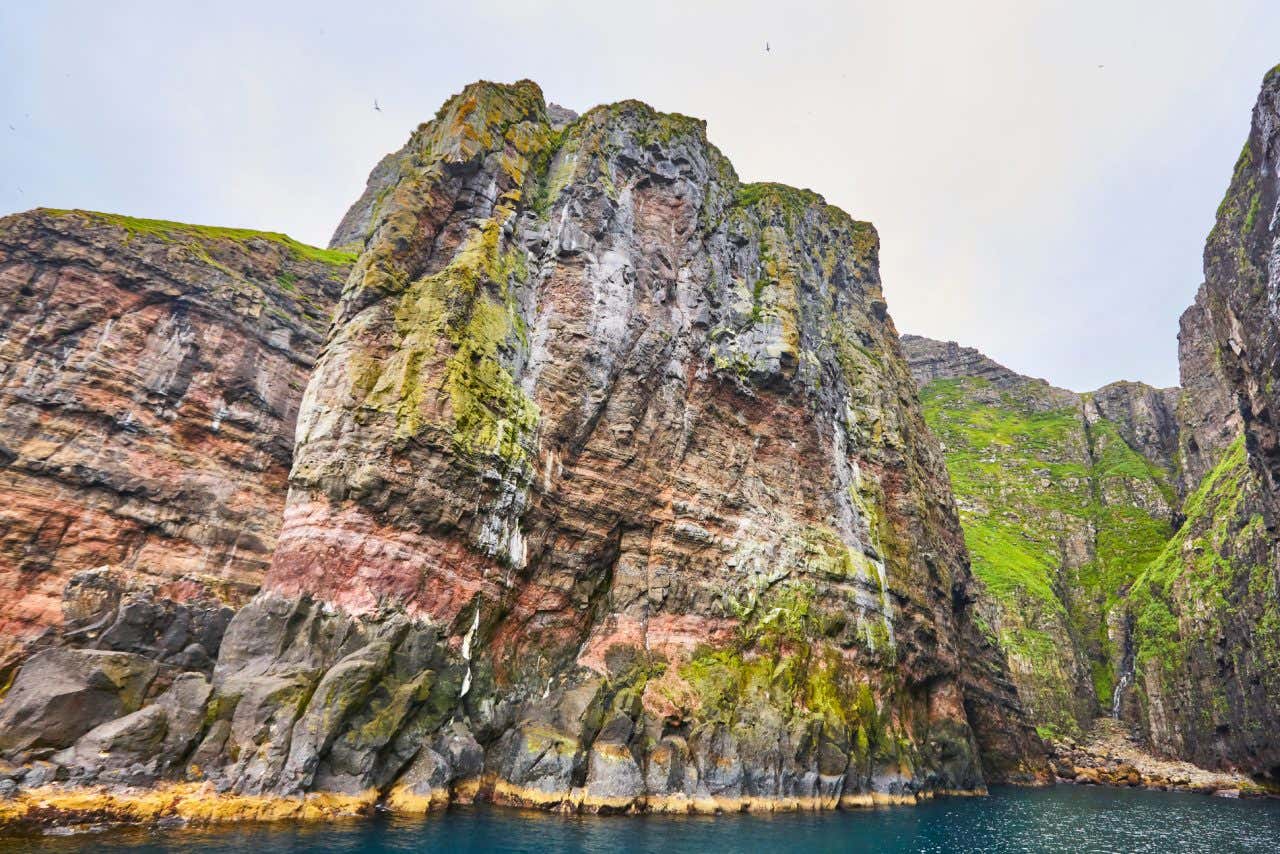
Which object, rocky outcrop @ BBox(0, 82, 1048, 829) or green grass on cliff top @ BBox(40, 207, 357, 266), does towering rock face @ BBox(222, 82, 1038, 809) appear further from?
green grass on cliff top @ BBox(40, 207, 357, 266)

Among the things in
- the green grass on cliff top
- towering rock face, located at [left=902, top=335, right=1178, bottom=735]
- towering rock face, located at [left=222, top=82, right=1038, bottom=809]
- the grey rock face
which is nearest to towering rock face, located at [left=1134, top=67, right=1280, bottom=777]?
towering rock face, located at [left=902, top=335, right=1178, bottom=735]

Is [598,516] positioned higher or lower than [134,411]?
lower

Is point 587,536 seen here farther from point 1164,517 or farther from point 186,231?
point 1164,517

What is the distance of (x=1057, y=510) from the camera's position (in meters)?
124

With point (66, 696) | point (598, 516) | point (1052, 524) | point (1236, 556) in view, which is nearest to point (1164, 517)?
point (1052, 524)

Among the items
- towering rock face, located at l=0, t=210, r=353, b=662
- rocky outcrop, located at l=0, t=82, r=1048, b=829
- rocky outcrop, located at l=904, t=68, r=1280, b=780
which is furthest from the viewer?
rocky outcrop, located at l=904, t=68, r=1280, b=780

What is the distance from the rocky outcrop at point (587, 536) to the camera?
3084cm

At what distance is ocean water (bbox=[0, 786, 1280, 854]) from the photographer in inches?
850

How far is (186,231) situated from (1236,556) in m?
104

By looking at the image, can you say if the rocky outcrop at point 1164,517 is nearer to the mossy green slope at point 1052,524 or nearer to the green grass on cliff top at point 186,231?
the mossy green slope at point 1052,524

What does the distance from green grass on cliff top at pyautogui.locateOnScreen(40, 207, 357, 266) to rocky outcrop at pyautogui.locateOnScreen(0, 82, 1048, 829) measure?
15230mm

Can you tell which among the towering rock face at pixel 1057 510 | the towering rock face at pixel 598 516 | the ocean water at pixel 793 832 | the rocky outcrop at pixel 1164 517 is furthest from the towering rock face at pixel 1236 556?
the towering rock face at pixel 598 516

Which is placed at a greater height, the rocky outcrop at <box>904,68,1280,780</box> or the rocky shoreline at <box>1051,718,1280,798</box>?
the rocky outcrop at <box>904,68,1280,780</box>

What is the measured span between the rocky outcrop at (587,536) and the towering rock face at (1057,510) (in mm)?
27688
